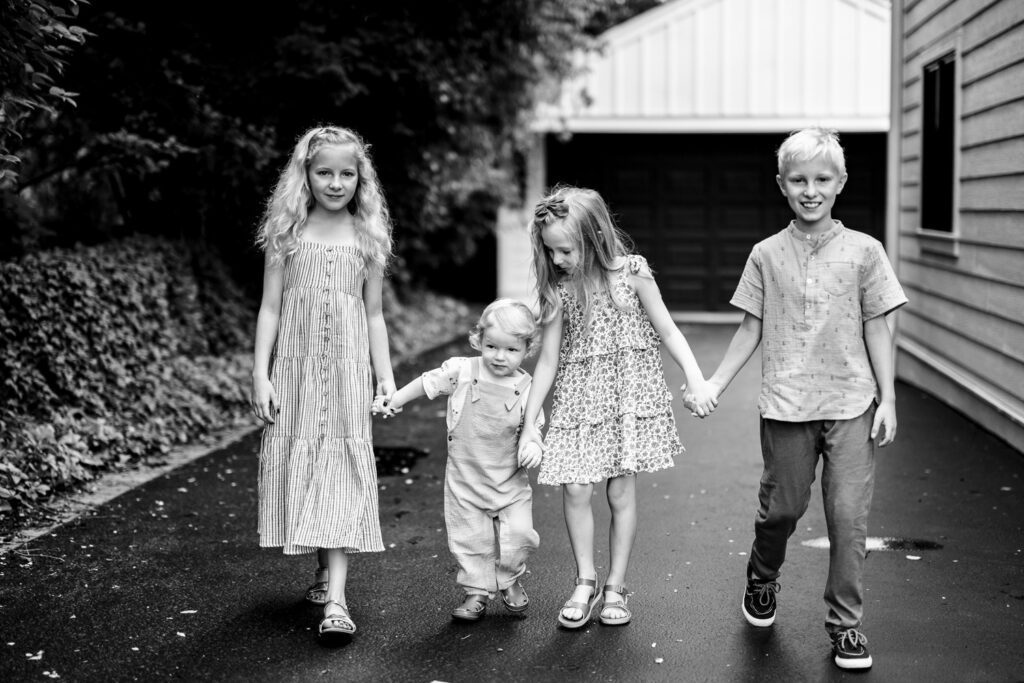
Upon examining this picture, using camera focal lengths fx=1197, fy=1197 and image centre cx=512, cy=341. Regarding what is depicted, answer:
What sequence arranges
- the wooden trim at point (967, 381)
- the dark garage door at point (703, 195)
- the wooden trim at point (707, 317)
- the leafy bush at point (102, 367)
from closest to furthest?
the leafy bush at point (102, 367) < the wooden trim at point (967, 381) < the wooden trim at point (707, 317) < the dark garage door at point (703, 195)

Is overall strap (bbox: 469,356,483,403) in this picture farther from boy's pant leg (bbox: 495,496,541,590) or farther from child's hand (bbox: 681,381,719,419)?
child's hand (bbox: 681,381,719,419)

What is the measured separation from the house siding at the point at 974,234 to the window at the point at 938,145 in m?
0.12

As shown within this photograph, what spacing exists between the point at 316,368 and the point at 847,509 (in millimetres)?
1962

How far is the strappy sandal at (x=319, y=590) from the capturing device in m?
4.66

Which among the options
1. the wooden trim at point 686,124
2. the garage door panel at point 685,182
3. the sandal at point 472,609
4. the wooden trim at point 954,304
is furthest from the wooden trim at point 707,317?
the sandal at point 472,609

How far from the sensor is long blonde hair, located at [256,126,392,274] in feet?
14.7

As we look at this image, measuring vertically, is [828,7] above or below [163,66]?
above

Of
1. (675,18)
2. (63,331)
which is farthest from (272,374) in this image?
(675,18)

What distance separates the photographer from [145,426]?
7.80 m

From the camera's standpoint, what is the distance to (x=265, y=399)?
14.5 feet

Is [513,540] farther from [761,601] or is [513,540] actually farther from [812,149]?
[812,149]

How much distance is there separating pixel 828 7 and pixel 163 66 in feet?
34.9

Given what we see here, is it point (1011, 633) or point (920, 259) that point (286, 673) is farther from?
point (920, 259)

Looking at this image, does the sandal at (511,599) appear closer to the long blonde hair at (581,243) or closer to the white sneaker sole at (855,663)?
the long blonde hair at (581,243)
